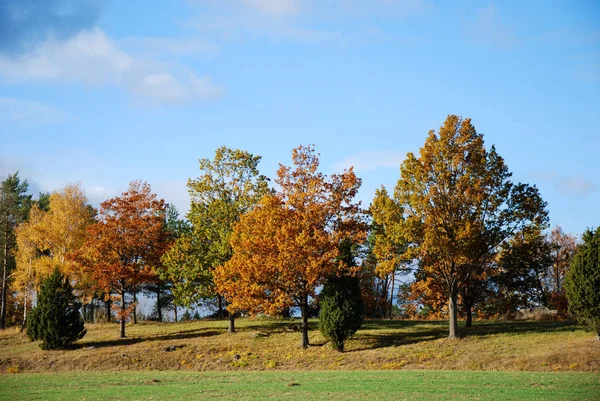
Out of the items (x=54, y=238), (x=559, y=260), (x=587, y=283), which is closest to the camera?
(x=587, y=283)

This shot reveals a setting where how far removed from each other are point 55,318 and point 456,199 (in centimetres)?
3320

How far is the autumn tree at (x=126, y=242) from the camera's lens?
51.7 meters

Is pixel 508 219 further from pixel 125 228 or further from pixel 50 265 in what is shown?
pixel 50 265

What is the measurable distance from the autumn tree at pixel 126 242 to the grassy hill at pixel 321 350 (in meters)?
5.40

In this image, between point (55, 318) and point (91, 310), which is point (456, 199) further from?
point (91, 310)

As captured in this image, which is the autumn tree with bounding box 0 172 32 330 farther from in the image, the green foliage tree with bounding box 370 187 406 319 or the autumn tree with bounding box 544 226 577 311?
the autumn tree with bounding box 544 226 577 311

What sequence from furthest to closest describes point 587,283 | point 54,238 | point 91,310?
point 91,310 < point 54,238 < point 587,283

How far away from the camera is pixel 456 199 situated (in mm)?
40656

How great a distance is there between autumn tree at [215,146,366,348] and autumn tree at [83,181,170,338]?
11845mm

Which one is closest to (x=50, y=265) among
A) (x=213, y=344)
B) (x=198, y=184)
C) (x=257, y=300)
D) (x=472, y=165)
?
(x=198, y=184)

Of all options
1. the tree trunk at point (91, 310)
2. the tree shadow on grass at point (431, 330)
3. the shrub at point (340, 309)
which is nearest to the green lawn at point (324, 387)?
the shrub at point (340, 309)

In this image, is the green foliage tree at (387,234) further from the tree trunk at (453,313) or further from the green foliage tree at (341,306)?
the tree trunk at (453,313)

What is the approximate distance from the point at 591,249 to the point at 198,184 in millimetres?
31165

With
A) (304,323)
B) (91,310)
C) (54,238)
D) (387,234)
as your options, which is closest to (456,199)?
(387,234)
